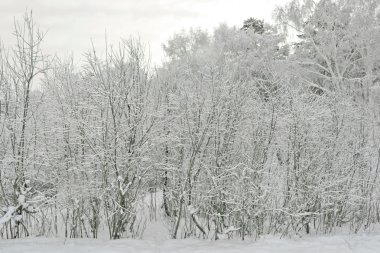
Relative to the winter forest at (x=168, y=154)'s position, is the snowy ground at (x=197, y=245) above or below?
below

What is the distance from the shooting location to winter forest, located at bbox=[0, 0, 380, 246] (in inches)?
372

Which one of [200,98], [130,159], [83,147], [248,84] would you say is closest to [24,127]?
[83,147]

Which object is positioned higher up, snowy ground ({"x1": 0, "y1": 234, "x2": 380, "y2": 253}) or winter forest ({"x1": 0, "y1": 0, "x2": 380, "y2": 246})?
winter forest ({"x1": 0, "y1": 0, "x2": 380, "y2": 246})

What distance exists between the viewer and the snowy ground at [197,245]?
26.7 ft

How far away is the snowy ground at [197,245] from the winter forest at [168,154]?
57 centimetres

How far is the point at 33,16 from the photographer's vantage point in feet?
33.2

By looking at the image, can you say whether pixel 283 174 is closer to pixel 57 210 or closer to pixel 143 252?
pixel 143 252

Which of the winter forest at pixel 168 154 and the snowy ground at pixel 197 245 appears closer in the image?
the snowy ground at pixel 197 245

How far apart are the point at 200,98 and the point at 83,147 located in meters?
3.06

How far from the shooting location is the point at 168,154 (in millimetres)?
10734

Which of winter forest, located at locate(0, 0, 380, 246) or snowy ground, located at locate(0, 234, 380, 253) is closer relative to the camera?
snowy ground, located at locate(0, 234, 380, 253)

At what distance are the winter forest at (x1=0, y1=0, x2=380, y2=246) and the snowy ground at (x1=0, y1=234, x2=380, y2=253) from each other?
1.88ft

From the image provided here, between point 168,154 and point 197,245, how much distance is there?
271cm

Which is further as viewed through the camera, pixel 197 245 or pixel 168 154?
pixel 168 154
